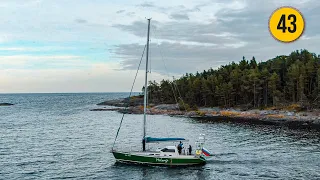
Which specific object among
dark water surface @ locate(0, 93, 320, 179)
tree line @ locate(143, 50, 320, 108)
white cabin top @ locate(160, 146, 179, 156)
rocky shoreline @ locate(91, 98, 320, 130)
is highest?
tree line @ locate(143, 50, 320, 108)

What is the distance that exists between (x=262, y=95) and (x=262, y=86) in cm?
387

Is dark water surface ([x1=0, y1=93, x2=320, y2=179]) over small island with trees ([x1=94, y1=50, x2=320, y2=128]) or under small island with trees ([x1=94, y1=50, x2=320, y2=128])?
under

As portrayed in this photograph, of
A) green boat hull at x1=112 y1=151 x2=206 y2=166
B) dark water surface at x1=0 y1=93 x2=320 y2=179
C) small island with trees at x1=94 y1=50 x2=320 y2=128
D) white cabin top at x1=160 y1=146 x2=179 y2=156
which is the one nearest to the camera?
dark water surface at x1=0 y1=93 x2=320 y2=179

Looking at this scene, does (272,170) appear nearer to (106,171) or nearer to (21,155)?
(106,171)

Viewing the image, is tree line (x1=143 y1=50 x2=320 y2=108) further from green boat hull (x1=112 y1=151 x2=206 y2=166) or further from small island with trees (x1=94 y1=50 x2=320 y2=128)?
green boat hull (x1=112 y1=151 x2=206 y2=166)

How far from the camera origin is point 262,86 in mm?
126188

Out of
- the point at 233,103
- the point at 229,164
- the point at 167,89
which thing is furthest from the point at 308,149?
the point at 167,89

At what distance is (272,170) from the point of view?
135 ft

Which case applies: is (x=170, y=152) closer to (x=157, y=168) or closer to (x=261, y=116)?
(x=157, y=168)

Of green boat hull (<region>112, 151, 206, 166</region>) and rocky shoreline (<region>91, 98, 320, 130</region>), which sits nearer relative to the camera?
green boat hull (<region>112, 151, 206, 166</region>)

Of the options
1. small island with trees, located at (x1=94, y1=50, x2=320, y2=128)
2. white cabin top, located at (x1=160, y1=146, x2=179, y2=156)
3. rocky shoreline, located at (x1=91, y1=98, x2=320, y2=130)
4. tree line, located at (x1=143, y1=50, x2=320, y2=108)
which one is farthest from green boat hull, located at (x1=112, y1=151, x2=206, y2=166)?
tree line, located at (x1=143, y1=50, x2=320, y2=108)

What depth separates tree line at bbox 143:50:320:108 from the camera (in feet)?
373

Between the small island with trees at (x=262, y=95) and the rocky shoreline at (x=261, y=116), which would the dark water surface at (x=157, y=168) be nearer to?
the rocky shoreline at (x=261, y=116)

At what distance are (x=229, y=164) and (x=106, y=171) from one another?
657 inches
